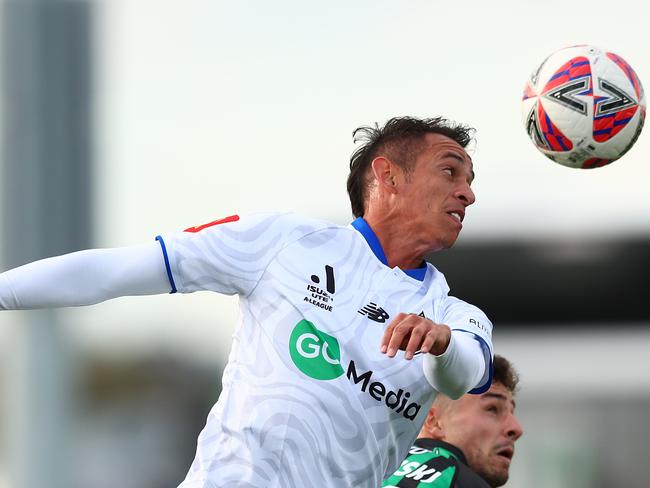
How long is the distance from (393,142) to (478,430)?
193 centimetres

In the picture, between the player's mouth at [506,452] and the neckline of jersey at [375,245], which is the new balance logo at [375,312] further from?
the player's mouth at [506,452]

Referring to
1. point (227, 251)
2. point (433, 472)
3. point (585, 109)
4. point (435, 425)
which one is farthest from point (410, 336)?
point (435, 425)

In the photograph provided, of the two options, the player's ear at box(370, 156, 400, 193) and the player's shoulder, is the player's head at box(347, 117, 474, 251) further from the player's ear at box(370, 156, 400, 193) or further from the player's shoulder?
the player's shoulder

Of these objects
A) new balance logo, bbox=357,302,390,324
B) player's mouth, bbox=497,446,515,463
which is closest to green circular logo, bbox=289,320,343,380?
new balance logo, bbox=357,302,390,324

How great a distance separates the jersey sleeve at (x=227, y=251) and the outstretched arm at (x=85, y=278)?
0.07 m

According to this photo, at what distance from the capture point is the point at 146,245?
5820 millimetres

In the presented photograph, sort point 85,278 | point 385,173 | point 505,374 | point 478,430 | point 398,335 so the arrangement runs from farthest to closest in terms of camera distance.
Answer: point 505,374, point 478,430, point 385,173, point 85,278, point 398,335

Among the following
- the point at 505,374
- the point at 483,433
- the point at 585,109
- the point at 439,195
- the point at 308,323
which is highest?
the point at 585,109

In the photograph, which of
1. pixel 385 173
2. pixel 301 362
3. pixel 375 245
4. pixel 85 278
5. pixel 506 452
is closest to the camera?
pixel 85 278

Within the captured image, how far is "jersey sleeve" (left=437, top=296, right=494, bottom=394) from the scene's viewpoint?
588 cm

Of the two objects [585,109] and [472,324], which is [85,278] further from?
[585,109]

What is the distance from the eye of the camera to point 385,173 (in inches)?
254

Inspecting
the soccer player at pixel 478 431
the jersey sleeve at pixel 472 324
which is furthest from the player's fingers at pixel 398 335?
the soccer player at pixel 478 431

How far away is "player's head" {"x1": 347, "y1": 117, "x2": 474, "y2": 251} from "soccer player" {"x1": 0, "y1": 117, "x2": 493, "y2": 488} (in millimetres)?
10
